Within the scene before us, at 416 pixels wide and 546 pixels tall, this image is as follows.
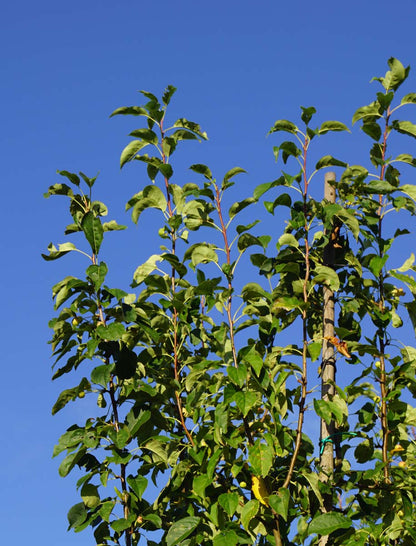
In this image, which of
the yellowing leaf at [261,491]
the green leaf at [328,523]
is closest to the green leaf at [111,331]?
the yellowing leaf at [261,491]

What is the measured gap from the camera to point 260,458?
3.93 m

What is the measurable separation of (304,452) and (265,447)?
0.71 m

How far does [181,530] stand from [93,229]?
5.75 ft

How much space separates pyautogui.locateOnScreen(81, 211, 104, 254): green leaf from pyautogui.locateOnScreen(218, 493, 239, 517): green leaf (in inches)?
62.3

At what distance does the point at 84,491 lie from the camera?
428 cm

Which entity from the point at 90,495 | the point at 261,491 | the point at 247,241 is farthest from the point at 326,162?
the point at 90,495

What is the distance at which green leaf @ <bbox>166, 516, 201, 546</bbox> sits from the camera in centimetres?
382

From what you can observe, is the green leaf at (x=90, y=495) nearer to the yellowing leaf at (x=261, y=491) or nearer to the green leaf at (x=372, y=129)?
the yellowing leaf at (x=261, y=491)

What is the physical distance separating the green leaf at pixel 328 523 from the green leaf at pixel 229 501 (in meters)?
0.40

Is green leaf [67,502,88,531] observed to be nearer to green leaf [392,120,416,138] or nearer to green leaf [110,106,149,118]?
green leaf [110,106,149,118]

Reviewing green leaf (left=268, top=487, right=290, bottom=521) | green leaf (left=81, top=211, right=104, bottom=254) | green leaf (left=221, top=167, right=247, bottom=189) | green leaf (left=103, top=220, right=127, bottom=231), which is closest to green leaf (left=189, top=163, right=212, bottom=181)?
green leaf (left=221, top=167, right=247, bottom=189)

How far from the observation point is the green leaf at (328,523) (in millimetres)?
3803

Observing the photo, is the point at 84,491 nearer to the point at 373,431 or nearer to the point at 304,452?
the point at 304,452

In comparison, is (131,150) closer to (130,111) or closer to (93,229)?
(130,111)
